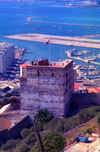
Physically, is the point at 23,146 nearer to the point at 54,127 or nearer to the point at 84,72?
the point at 54,127

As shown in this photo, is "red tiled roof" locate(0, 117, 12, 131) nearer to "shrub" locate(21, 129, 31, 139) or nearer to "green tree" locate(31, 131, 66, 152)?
"shrub" locate(21, 129, 31, 139)

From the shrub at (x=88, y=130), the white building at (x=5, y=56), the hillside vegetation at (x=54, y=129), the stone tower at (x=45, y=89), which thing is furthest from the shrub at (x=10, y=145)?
the white building at (x=5, y=56)

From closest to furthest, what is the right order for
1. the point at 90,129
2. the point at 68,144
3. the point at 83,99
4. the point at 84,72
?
the point at 68,144 < the point at 90,129 < the point at 83,99 < the point at 84,72

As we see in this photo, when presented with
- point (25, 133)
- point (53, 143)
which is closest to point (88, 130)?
point (53, 143)

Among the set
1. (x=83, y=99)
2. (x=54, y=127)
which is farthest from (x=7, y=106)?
(x=54, y=127)

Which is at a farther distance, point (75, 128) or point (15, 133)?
point (15, 133)

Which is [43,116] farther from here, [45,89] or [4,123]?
[4,123]

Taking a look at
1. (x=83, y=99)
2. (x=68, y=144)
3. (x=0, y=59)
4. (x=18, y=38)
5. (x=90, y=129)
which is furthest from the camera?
(x=18, y=38)
